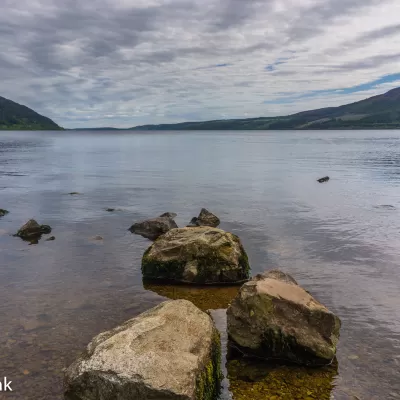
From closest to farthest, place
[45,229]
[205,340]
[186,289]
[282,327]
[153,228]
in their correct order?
[205,340] < [282,327] < [186,289] < [153,228] < [45,229]

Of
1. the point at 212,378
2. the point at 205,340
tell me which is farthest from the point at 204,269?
the point at 212,378

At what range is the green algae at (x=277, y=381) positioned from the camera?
1021cm

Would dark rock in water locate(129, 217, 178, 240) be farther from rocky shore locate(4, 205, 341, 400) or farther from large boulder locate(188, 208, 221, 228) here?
rocky shore locate(4, 205, 341, 400)

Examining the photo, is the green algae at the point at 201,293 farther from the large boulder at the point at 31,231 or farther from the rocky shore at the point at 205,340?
the large boulder at the point at 31,231

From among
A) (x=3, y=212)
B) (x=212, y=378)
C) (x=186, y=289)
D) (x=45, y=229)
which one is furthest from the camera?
(x=3, y=212)

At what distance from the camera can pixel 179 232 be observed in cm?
1944

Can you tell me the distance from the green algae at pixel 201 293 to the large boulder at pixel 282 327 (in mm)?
3328

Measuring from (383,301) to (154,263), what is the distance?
9.13 meters

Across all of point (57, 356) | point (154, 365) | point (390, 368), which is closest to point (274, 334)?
point (390, 368)

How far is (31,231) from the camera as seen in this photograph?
25.6 metres

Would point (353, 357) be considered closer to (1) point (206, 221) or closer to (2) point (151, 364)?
(2) point (151, 364)

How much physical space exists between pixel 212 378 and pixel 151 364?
5.74 ft

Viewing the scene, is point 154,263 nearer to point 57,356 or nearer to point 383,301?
point 57,356

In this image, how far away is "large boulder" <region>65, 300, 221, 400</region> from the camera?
8.53 metres
